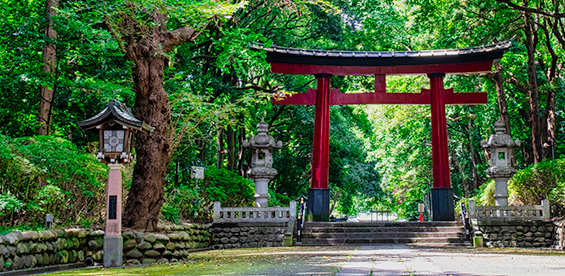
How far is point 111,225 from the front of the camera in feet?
31.5

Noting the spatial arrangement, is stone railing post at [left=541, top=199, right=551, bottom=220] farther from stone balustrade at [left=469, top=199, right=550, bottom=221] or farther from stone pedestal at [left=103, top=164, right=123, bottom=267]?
stone pedestal at [left=103, top=164, right=123, bottom=267]

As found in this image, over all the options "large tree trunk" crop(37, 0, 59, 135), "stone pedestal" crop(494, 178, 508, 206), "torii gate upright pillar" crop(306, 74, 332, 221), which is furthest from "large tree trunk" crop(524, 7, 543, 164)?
"large tree trunk" crop(37, 0, 59, 135)

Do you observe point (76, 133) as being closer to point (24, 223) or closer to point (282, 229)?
point (24, 223)

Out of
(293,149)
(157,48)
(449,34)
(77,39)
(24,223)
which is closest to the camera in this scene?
(24,223)

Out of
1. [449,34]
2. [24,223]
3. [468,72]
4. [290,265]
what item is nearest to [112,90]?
[24,223]

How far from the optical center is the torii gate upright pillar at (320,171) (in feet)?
59.3

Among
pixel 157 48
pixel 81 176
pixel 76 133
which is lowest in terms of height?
pixel 81 176

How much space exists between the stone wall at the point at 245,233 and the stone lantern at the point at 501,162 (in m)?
6.81

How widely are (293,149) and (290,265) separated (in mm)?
17724

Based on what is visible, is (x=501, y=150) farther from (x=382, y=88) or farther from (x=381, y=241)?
(x=381, y=241)

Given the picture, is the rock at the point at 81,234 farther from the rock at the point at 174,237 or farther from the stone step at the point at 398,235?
the stone step at the point at 398,235

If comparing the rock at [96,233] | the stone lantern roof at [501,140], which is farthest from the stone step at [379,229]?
the rock at [96,233]

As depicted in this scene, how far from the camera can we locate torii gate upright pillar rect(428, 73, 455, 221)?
706 inches

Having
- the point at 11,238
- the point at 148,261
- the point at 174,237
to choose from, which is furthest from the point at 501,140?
the point at 11,238
